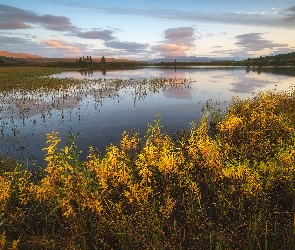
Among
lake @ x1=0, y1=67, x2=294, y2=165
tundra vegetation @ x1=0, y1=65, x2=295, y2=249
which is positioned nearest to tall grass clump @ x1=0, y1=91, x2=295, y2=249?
tundra vegetation @ x1=0, y1=65, x2=295, y2=249

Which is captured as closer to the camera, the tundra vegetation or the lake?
the tundra vegetation

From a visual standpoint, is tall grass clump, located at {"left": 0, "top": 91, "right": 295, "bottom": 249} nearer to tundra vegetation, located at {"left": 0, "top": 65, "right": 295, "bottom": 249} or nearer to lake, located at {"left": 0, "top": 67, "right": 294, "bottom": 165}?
tundra vegetation, located at {"left": 0, "top": 65, "right": 295, "bottom": 249}

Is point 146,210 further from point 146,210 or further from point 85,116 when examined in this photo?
point 85,116

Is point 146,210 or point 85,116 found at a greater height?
point 85,116

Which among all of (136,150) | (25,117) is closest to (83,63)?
(25,117)

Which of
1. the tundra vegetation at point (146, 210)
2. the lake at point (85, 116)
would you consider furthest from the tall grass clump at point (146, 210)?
the lake at point (85, 116)

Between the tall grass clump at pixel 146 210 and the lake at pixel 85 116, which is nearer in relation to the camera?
the tall grass clump at pixel 146 210

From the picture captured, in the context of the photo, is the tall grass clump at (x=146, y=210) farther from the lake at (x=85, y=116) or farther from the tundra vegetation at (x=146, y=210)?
the lake at (x=85, y=116)

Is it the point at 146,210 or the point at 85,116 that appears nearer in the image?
the point at 146,210

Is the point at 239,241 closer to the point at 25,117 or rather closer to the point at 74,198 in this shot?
the point at 74,198

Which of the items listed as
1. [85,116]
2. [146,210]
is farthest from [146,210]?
[85,116]

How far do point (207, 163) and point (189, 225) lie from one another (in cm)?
232

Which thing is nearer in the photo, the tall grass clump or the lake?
the tall grass clump

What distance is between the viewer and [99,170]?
6367mm
